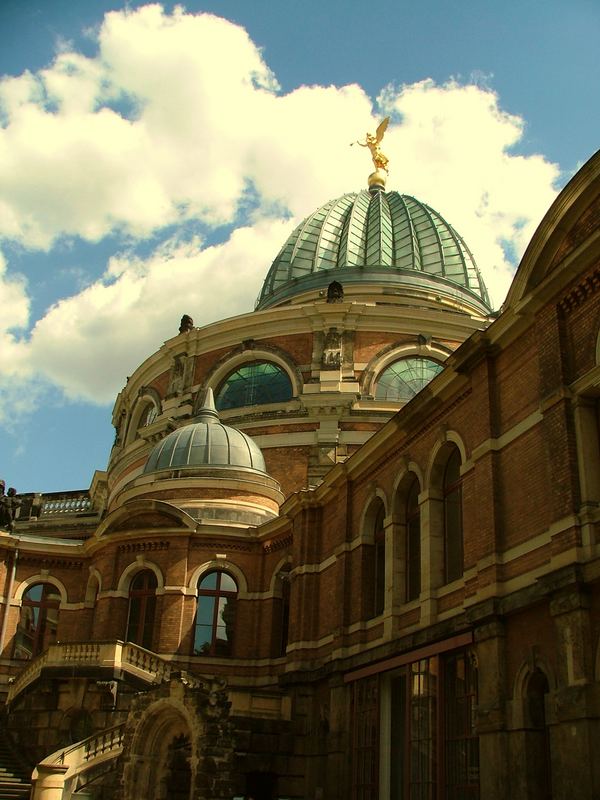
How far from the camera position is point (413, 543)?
2192 centimetres

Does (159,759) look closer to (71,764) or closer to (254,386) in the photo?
(71,764)

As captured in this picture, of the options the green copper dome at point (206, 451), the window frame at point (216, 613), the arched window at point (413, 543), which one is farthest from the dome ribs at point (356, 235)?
the arched window at point (413, 543)

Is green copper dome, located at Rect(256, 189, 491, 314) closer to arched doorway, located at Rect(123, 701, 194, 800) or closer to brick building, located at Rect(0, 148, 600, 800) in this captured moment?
brick building, located at Rect(0, 148, 600, 800)

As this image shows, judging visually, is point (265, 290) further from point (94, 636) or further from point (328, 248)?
point (94, 636)

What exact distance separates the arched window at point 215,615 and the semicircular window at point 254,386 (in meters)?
10.3

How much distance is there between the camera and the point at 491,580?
17.3m

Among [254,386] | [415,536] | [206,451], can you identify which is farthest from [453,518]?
[254,386]

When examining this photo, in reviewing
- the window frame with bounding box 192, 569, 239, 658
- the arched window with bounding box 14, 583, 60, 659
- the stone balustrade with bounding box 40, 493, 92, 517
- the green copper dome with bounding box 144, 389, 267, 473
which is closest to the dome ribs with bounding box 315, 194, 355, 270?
the green copper dome with bounding box 144, 389, 267, 473

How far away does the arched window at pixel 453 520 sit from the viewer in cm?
1995

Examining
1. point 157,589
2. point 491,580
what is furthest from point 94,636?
point 491,580

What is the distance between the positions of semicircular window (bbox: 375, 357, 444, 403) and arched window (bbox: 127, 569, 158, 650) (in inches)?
501

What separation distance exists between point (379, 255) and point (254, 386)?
11326 millimetres

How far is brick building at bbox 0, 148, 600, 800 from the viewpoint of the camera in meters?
16.0

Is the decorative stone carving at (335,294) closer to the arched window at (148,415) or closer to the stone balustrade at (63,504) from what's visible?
the arched window at (148,415)
